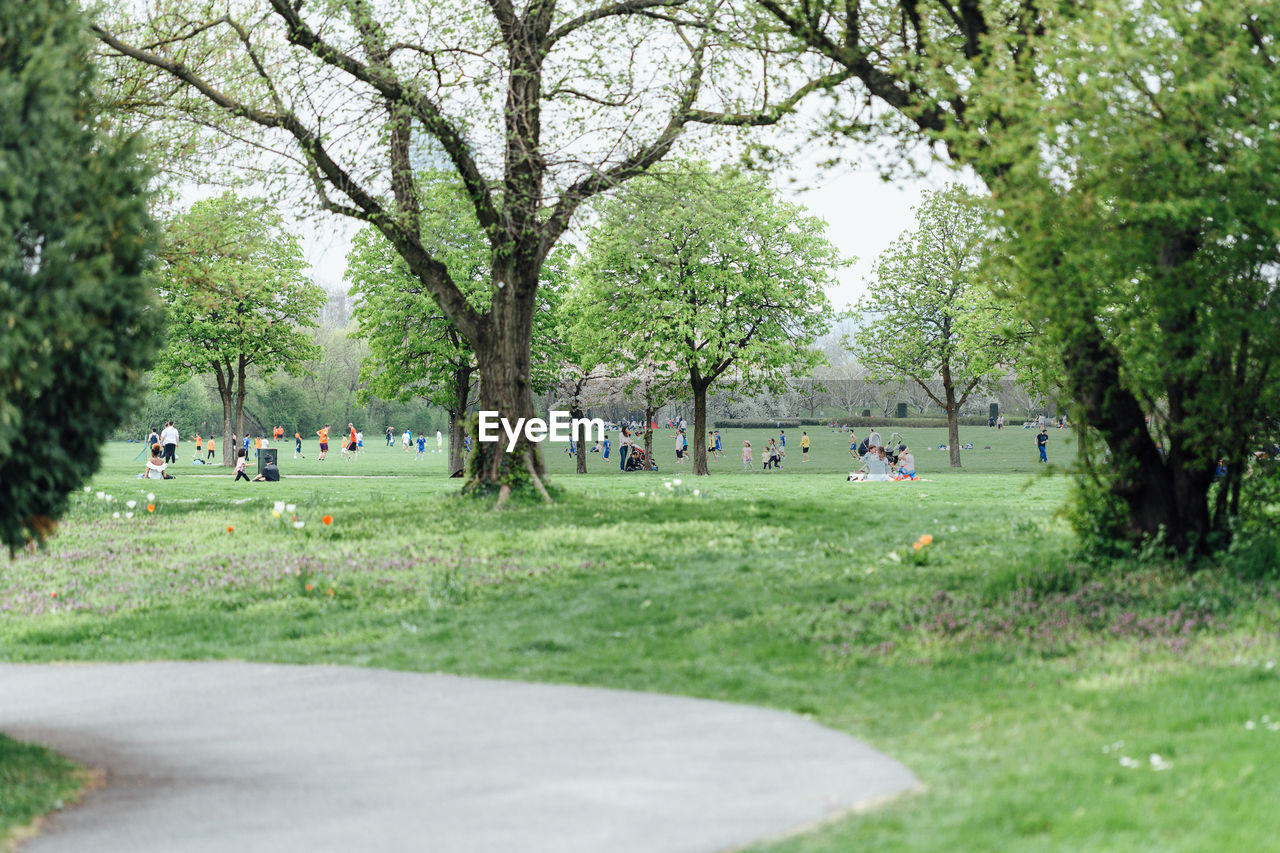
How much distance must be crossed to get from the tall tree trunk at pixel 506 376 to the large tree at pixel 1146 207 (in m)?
10.7

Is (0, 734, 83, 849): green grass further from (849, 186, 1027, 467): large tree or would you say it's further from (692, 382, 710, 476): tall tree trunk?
(849, 186, 1027, 467): large tree

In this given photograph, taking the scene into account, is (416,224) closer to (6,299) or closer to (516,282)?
(516,282)

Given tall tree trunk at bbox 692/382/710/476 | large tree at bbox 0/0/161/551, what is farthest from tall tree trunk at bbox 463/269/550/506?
tall tree trunk at bbox 692/382/710/476

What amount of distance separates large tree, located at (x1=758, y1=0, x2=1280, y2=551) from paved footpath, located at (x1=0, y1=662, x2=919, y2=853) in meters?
5.34

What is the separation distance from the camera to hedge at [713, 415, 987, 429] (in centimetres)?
8775

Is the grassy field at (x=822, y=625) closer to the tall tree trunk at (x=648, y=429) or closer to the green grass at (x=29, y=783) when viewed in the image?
the green grass at (x=29, y=783)

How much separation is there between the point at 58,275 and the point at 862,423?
89705 mm

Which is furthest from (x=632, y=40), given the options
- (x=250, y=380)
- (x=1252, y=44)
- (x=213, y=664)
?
(x=250, y=380)

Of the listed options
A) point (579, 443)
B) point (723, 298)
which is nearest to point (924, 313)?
point (723, 298)

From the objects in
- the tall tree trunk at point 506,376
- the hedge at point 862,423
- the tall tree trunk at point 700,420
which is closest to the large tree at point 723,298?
the tall tree trunk at point 700,420

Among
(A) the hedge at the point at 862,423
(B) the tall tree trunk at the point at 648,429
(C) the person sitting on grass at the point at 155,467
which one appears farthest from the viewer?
(A) the hedge at the point at 862,423

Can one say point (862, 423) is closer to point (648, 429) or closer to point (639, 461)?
point (639, 461)

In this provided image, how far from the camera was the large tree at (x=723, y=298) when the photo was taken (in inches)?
1734

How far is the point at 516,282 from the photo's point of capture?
2238 centimetres
